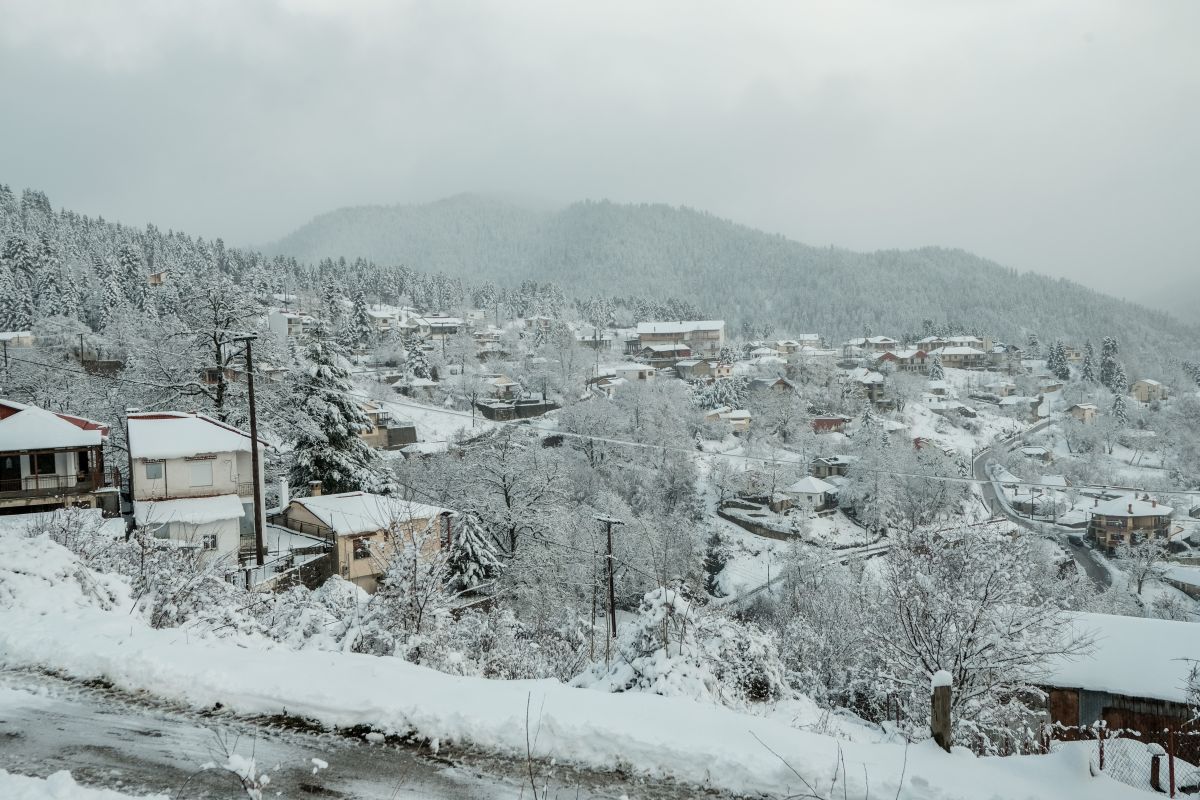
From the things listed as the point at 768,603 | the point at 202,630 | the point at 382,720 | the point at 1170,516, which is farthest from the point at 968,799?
the point at 1170,516

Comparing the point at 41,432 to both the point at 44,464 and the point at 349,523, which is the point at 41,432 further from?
the point at 349,523

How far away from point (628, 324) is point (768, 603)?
9518cm

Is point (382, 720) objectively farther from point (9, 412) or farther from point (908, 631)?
point (9, 412)

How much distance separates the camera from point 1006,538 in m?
13.4

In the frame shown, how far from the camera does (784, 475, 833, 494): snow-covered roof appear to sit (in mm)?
48531

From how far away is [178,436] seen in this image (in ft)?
66.7

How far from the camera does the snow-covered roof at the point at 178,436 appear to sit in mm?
19855

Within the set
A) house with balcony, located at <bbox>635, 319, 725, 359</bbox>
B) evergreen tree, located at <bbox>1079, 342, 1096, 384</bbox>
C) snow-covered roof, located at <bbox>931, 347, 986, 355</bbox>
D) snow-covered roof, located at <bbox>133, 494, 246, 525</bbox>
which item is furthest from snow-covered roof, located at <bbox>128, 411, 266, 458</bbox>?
evergreen tree, located at <bbox>1079, 342, 1096, 384</bbox>

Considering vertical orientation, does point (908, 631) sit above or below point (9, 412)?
below

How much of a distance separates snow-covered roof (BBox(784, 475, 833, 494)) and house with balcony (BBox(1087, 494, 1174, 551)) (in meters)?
16.8

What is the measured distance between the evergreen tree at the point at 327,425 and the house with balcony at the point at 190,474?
15.5 ft

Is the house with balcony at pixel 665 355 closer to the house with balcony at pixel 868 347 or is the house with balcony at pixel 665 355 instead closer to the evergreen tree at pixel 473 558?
the house with balcony at pixel 868 347

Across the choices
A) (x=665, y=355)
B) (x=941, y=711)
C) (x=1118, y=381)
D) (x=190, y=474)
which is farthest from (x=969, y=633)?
(x=1118, y=381)

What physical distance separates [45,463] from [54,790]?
21617 mm
